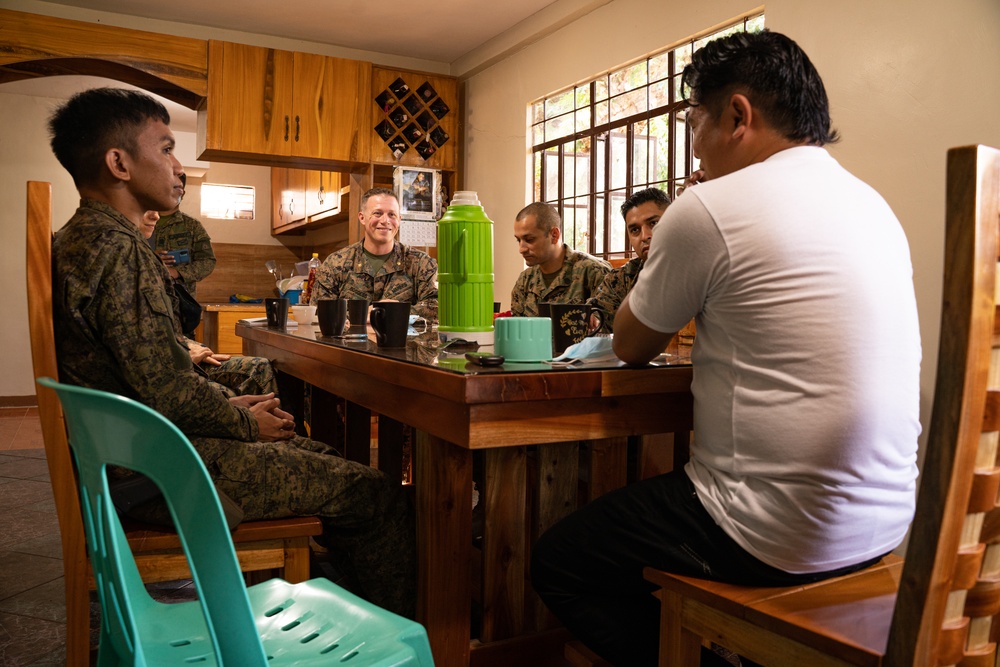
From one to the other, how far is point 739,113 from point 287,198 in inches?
261

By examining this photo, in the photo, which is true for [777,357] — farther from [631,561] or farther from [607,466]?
[607,466]

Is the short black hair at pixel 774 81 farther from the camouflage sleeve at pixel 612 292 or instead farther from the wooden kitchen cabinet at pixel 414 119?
the wooden kitchen cabinet at pixel 414 119

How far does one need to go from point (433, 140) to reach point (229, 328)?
7.19 feet

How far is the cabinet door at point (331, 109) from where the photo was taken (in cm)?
541

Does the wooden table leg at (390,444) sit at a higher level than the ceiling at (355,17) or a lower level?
lower

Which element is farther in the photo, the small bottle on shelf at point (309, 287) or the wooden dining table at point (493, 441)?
the small bottle on shelf at point (309, 287)

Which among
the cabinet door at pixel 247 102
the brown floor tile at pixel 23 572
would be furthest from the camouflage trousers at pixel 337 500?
the cabinet door at pixel 247 102

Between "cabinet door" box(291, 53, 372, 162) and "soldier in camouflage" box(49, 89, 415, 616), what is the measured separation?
3928mm

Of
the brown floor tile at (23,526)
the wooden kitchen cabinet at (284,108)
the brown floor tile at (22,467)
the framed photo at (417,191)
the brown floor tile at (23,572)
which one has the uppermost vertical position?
the wooden kitchen cabinet at (284,108)

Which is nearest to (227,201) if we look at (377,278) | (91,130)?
(377,278)

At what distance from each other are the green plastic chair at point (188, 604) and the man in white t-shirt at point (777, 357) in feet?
1.41

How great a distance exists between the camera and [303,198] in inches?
278

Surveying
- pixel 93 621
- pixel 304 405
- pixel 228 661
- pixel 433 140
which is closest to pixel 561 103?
pixel 433 140

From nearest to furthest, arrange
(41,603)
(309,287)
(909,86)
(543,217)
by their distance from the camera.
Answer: (41,603) < (909,86) < (543,217) < (309,287)
